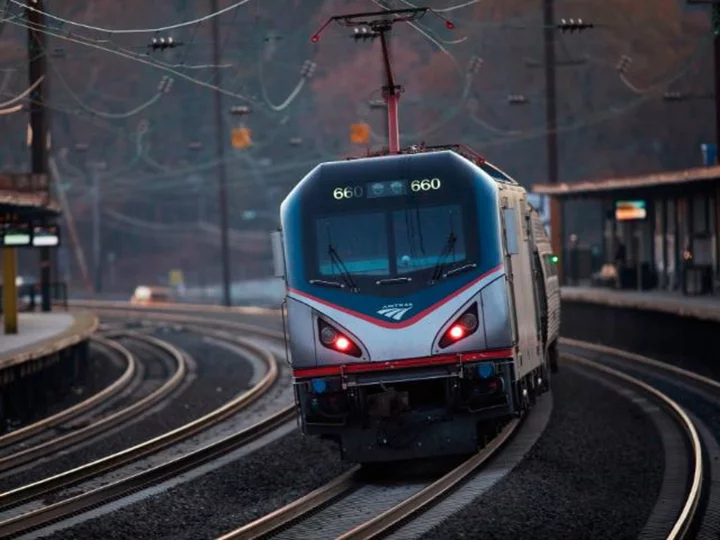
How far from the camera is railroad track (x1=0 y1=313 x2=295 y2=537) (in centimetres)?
1377

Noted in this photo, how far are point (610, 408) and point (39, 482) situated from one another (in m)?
9.79

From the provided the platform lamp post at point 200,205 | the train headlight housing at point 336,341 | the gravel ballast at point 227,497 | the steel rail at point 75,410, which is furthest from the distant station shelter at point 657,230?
the platform lamp post at point 200,205

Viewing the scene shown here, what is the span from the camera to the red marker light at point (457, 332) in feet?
47.7

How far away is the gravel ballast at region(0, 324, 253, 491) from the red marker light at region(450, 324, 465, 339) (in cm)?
553

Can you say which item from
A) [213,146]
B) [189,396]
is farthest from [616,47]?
[189,396]

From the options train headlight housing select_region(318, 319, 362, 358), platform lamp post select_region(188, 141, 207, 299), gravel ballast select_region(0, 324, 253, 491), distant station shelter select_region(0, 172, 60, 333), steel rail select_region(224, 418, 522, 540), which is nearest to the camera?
steel rail select_region(224, 418, 522, 540)

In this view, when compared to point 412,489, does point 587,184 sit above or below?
above

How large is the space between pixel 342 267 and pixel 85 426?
8692 mm

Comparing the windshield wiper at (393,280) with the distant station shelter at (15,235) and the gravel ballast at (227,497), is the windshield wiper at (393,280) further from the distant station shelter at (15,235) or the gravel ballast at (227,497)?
the distant station shelter at (15,235)

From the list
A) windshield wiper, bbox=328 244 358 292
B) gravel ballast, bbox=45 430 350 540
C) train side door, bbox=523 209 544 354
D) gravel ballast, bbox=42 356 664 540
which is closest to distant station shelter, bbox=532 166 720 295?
train side door, bbox=523 209 544 354

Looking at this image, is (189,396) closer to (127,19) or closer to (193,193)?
(127,19)

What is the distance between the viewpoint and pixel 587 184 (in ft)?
118

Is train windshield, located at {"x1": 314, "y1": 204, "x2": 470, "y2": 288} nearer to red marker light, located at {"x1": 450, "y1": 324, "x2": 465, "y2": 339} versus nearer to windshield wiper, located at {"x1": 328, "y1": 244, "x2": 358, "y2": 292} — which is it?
windshield wiper, located at {"x1": 328, "y1": 244, "x2": 358, "y2": 292}

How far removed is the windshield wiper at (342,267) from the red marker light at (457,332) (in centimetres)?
108
